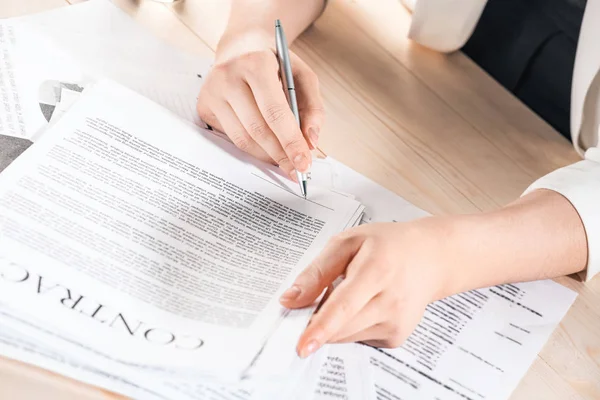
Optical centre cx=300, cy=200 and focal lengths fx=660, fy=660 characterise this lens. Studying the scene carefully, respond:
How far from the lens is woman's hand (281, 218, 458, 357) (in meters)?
0.52

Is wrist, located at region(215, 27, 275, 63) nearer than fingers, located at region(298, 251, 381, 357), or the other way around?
fingers, located at region(298, 251, 381, 357)

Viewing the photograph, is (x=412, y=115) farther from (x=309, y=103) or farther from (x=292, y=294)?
(x=292, y=294)

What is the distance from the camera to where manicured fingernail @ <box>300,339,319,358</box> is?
497mm

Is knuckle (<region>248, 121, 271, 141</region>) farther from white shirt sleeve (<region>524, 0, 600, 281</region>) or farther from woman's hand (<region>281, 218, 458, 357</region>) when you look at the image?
white shirt sleeve (<region>524, 0, 600, 281</region>)

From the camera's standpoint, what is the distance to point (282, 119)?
0.65 meters

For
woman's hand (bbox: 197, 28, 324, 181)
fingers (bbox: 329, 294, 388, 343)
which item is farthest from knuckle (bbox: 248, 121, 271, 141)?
fingers (bbox: 329, 294, 388, 343)

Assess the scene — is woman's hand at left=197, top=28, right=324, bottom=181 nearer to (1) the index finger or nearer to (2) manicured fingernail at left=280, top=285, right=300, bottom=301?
(1) the index finger

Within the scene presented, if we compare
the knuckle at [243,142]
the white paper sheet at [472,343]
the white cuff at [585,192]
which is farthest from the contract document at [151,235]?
the white cuff at [585,192]

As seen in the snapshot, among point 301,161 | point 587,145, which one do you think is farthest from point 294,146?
point 587,145

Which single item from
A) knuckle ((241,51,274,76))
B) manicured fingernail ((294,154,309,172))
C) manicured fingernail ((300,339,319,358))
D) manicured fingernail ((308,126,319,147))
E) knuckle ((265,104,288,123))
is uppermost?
knuckle ((241,51,274,76))

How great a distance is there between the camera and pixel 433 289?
0.59m

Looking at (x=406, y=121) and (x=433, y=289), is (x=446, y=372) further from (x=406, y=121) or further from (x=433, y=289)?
(x=406, y=121)

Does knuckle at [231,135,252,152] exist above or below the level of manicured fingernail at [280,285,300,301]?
below

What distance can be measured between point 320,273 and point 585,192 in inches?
12.6
